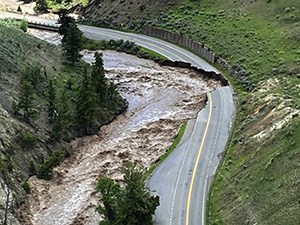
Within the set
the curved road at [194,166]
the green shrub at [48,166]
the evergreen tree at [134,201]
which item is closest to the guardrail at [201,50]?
the curved road at [194,166]

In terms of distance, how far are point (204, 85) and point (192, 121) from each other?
1516cm

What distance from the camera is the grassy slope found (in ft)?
174

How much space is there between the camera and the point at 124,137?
7562 centimetres

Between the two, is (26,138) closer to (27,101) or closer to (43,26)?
(27,101)

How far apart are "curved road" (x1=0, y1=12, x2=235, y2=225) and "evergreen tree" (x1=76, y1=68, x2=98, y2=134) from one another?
41.5 ft

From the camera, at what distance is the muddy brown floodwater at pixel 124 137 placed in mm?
60656

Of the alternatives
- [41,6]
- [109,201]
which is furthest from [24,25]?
[109,201]

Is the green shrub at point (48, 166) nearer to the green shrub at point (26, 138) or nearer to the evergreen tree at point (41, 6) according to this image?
the green shrub at point (26, 138)

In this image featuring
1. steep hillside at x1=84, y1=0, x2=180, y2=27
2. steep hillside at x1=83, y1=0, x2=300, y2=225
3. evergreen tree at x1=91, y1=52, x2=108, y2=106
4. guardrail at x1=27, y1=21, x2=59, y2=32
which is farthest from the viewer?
guardrail at x1=27, y1=21, x2=59, y2=32

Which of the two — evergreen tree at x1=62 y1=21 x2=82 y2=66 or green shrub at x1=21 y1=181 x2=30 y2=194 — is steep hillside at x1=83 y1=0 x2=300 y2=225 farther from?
evergreen tree at x1=62 y1=21 x2=82 y2=66

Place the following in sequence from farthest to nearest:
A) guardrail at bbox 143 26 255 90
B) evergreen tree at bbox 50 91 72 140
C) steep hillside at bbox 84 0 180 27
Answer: steep hillside at bbox 84 0 180 27
guardrail at bbox 143 26 255 90
evergreen tree at bbox 50 91 72 140

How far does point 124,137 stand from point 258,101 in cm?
1902

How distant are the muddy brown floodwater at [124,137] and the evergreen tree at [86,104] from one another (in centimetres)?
253

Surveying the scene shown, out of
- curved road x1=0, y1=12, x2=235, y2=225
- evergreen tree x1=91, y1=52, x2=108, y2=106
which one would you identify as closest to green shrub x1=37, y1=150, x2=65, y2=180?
curved road x1=0, y1=12, x2=235, y2=225
